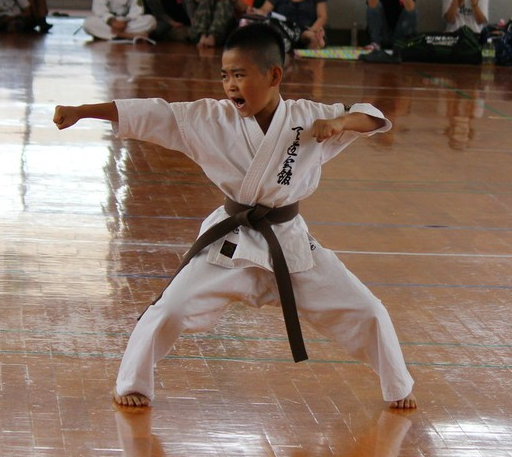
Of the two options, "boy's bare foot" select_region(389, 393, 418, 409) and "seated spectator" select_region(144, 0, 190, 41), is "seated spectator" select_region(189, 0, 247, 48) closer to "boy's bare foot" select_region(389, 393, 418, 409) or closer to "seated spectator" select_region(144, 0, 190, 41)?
"seated spectator" select_region(144, 0, 190, 41)

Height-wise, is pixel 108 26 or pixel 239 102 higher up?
pixel 239 102

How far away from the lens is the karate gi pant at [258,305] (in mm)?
2723

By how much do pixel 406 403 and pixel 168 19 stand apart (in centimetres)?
959

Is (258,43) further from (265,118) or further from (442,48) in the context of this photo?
(442,48)

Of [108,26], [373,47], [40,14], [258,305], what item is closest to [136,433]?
[258,305]

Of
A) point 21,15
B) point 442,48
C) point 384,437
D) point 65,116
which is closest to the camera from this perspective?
point 65,116

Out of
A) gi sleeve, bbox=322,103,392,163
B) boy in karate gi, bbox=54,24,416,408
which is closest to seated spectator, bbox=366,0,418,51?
gi sleeve, bbox=322,103,392,163

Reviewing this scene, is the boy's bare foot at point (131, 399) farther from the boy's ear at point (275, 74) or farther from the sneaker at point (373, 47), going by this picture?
the sneaker at point (373, 47)

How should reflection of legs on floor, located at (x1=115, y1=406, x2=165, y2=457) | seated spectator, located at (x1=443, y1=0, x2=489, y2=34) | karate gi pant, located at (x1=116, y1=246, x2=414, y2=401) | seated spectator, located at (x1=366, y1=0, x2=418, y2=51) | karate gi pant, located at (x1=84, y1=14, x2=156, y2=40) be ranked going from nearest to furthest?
reflection of legs on floor, located at (x1=115, y1=406, x2=165, y2=457), karate gi pant, located at (x1=116, y1=246, x2=414, y2=401), seated spectator, located at (x1=366, y1=0, x2=418, y2=51), seated spectator, located at (x1=443, y1=0, x2=489, y2=34), karate gi pant, located at (x1=84, y1=14, x2=156, y2=40)

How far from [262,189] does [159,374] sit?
68cm

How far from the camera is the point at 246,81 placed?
2.78 m

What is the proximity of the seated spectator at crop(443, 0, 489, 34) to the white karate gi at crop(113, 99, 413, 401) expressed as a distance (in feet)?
29.3

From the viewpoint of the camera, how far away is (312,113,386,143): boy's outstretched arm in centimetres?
274

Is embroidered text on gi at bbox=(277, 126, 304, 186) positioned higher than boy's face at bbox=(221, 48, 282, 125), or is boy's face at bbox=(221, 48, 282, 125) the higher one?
boy's face at bbox=(221, 48, 282, 125)
